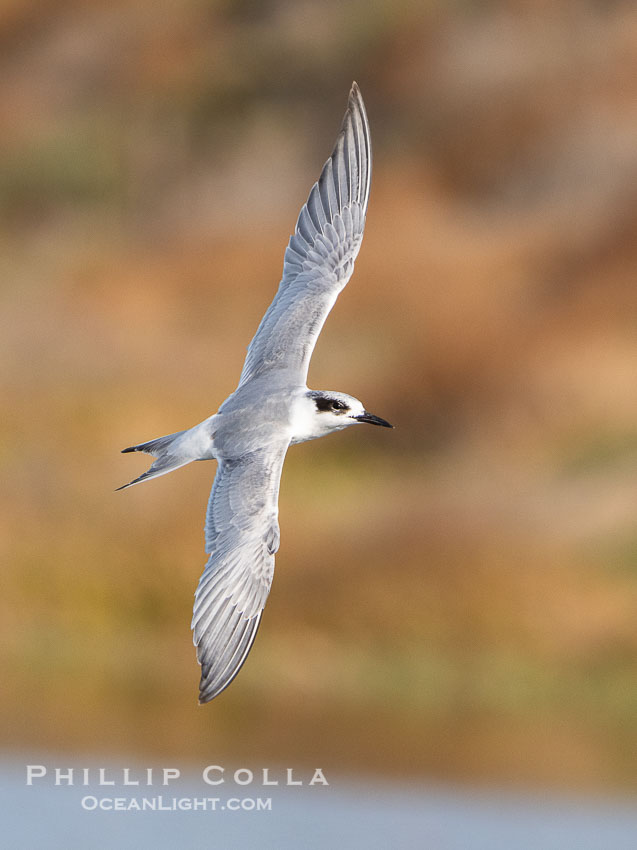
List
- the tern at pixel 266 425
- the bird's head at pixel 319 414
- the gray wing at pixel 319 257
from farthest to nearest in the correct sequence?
the gray wing at pixel 319 257, the bird's head at pixel 319 414, the tern at pixel 266 425

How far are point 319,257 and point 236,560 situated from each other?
222cm

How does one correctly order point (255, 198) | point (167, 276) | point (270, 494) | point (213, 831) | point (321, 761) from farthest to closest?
point (255, 198) → point (167, 276) → point (321, 761) → point (213, 831) → point (270, 494)

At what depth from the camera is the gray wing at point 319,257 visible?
848 centimetres

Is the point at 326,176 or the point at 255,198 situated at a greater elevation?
the point at 255,198

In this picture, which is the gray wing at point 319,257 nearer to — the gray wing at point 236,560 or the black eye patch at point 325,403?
the black eye patch at point 325,403

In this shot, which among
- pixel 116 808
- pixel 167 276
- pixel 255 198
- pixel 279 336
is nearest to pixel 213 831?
pixel 116 808

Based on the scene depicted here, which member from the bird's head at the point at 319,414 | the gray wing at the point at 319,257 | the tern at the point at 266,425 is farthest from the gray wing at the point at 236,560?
the gray wing at the point at 319,257

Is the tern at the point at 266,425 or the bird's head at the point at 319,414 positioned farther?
the bird's head at the point at 319,414

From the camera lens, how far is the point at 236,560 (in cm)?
728

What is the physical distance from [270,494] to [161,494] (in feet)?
32.7

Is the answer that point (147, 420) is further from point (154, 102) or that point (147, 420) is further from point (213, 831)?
point (154, 102)

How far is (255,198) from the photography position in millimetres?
23672

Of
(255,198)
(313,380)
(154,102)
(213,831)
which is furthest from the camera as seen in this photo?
(154,102)

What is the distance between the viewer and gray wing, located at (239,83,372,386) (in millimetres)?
8477
